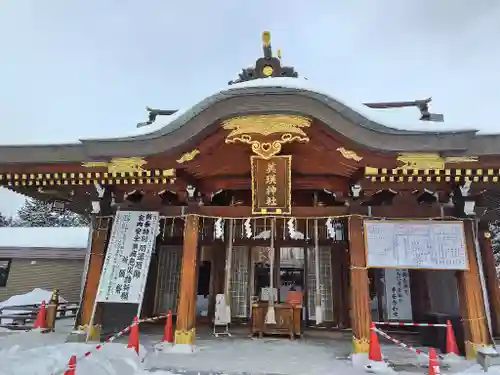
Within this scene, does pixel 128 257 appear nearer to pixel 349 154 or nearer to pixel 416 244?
pixel 349 154

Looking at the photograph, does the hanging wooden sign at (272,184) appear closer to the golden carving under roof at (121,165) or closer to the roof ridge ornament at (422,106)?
the golden carving under roof at (121,165)

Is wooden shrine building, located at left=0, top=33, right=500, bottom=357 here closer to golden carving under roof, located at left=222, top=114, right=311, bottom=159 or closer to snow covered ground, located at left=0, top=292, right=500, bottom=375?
golden carving under roof, located at left=222, top=114, right=311, bottom=159

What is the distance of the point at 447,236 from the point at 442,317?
1.92 m

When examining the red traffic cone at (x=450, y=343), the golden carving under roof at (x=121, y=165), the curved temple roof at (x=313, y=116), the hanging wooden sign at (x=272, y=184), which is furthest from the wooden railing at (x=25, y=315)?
the red traffic cone at (x=450, y=343)

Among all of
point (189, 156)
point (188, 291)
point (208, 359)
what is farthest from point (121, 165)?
point (208, 359)

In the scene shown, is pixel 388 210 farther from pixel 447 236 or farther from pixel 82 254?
pixel 82 254

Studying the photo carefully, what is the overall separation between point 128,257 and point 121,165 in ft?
6.53

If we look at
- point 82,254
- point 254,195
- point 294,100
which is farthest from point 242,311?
point 82,254

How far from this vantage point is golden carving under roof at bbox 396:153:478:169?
6.30m

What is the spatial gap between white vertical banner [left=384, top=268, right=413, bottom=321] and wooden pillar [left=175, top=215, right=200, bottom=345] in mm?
5348

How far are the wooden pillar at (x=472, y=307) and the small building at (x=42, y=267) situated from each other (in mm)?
14348

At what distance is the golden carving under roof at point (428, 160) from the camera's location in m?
6.30

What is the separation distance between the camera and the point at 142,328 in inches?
370

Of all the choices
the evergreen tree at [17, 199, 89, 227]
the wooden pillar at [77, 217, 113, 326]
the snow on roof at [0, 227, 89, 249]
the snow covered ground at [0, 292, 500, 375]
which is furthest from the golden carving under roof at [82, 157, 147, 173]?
the evergreen tree at [17, 199, 89, 227]
